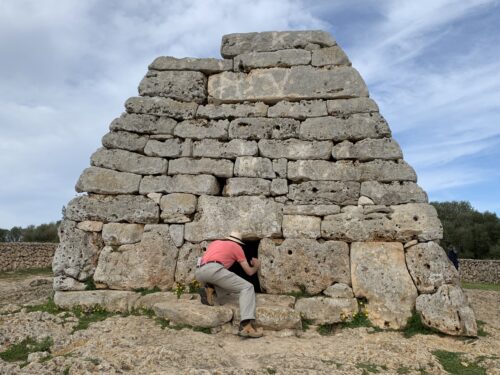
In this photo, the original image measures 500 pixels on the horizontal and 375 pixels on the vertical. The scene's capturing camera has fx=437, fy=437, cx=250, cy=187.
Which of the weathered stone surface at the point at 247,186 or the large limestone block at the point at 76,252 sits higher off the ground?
the weathered stone surface at the point at 247,186

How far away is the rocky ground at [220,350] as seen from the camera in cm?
374

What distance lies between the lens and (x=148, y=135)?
6508mm

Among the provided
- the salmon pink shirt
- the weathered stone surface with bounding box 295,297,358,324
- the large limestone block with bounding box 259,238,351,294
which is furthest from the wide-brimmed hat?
the weathered stone surface with bounding box 295,297,358,324

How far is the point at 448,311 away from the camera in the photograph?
5.02m

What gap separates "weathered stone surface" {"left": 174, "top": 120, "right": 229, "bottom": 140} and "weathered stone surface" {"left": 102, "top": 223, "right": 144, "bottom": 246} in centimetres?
153

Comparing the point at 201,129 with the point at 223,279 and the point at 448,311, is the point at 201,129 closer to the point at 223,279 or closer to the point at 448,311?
the point at 223,279

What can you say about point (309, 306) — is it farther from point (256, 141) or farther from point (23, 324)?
point (23, 324)

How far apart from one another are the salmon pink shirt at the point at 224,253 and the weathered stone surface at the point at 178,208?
33.2 inches

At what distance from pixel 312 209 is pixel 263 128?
1397 millimetres

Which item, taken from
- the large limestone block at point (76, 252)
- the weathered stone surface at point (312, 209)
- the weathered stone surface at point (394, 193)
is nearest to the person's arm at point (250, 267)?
the weathered stone surface at point (312, 209)

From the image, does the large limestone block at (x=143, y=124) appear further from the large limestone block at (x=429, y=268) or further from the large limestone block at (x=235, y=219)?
the large limestone block at (x=429, y=268)

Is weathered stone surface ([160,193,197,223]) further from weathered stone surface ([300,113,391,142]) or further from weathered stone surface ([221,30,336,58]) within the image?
weathered stone surface ([221,30,336,58])

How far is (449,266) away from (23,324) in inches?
200

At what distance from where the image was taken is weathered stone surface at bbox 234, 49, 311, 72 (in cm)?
659
